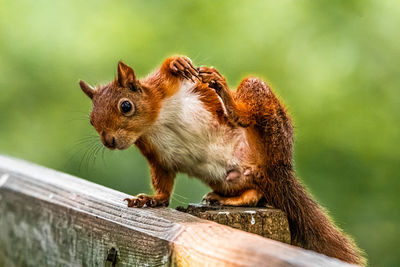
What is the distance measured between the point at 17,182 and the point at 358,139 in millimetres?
2451

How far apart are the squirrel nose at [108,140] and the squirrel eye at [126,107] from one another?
102 millimetres

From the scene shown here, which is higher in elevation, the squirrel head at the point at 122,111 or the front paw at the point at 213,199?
the squirrel head at the point at 122,111

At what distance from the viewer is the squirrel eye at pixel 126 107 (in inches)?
104

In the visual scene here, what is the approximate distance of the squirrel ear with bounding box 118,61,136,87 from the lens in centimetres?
259

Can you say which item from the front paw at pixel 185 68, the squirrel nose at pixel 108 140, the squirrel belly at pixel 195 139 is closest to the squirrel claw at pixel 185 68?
the front paw at pixel 185 68

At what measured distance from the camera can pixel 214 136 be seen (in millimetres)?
2596

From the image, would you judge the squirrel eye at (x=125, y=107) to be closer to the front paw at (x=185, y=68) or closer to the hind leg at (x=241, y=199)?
the front paw at (x=185, y=68)

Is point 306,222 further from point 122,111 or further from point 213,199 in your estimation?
point 122,111

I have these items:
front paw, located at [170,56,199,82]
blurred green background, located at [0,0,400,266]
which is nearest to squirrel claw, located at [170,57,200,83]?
front paw, located at [170,56,199,82]

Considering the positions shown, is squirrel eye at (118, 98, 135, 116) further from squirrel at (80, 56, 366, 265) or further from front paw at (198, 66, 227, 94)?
front paw at (198, 66, 227, 94)

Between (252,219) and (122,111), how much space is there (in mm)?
797

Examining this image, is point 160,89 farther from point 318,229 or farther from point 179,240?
point 179,240

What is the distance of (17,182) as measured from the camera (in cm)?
231

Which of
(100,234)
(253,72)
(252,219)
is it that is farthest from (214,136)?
(253,72)
